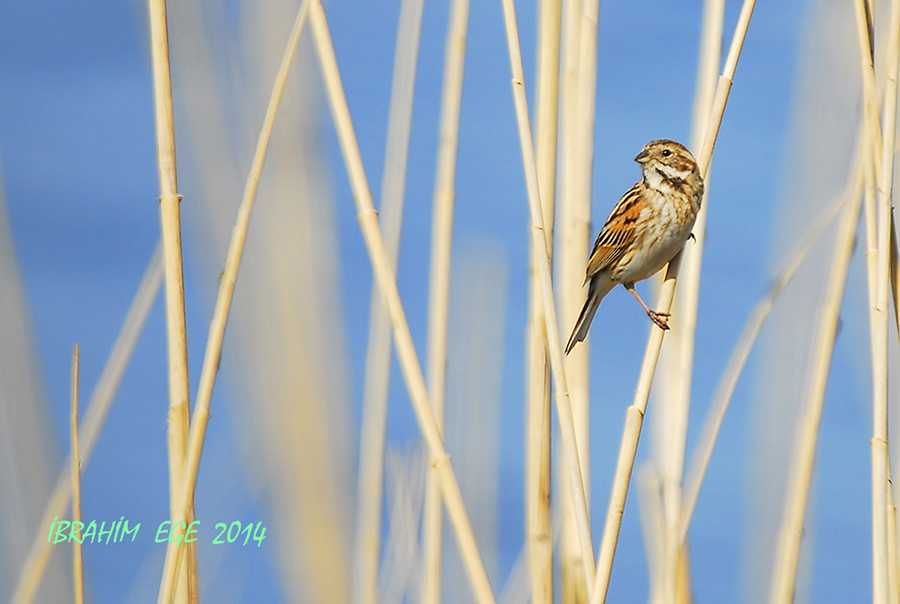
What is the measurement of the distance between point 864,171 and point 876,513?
0.75 m

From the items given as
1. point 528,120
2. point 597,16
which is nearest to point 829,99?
point 597,16

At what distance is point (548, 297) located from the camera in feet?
5.28

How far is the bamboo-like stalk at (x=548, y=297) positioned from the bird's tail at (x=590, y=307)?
37 cm

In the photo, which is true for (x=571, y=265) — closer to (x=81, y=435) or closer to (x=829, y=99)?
(x=829, y=99)

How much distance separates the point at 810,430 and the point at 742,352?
0.25 meters

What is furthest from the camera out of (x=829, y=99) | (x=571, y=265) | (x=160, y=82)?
(x=829, y=99)

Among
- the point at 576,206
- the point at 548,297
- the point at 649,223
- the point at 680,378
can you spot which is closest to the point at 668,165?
the point at 649,223

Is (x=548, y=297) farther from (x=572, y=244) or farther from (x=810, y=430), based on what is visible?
(x=810, y=430)

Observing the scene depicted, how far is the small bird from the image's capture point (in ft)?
7.64

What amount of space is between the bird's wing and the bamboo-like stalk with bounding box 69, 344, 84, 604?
1.33m

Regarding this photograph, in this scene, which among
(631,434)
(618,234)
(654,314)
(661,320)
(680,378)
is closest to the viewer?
(631,434)

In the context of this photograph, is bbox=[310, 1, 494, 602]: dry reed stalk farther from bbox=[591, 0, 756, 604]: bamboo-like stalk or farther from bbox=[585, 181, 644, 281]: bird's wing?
bbox=[585, 181, 644, 281]: bird's wing

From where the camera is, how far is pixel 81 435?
1.83 metres

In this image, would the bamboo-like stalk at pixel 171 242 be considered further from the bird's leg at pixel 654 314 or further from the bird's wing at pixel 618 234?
the bird's wing at pixel 618 234
